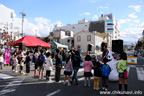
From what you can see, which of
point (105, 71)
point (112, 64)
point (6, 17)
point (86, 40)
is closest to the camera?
point (105, 71)

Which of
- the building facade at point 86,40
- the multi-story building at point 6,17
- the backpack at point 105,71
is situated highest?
the multi-story building at point 6,17

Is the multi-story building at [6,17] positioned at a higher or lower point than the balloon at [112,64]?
higher

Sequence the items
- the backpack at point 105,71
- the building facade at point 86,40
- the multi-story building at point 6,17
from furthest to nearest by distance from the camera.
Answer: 1. the building facade at point 86,40
2. the multi-story building at point 6,17
3. the backpack at point 105,71

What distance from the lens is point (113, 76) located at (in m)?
7.04

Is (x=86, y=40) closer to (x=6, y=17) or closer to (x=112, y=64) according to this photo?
(x=6, y=17)

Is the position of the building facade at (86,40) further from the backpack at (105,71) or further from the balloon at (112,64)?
the backpack at (105,71)

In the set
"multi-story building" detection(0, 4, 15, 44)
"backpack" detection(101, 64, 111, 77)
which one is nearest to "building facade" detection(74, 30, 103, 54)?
"multi-story building" detection(0, 4, 15, 44)

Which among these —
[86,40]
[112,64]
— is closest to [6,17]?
[86,40]

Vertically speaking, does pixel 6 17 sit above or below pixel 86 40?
above

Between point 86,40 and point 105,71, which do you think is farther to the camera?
point 86,40

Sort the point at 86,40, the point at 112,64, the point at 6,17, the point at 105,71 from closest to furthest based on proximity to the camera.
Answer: the point at 105,71, the point at 112,64, the point at 6,17, the point at 86,40

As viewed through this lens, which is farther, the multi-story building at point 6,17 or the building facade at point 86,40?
the building facade at point 86,40

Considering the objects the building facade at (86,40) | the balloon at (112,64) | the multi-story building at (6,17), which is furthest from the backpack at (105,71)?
the multi-story building at (6,17)

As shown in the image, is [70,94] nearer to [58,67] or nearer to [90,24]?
[58,67]
